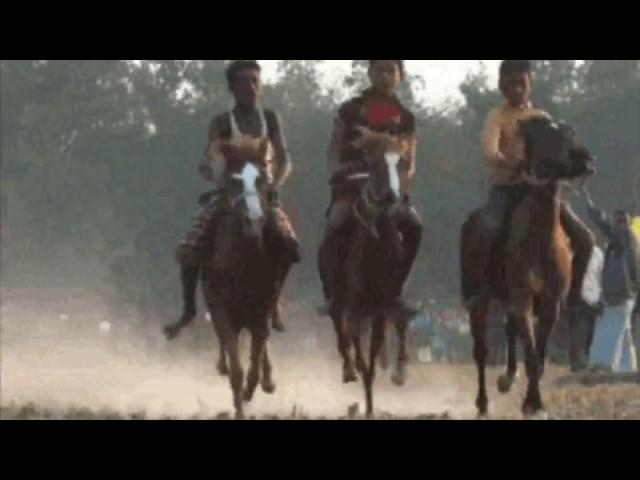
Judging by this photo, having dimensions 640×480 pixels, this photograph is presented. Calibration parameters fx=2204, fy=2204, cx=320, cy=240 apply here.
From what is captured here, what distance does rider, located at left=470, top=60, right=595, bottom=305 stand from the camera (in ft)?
74.2

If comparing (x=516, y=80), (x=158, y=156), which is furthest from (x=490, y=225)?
(x=158, y=156)

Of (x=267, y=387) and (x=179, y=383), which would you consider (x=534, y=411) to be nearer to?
(x=267, y=387)

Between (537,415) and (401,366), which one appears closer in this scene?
(537,415)

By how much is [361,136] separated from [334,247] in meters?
1.34

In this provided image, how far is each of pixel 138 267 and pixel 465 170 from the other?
14.5ft

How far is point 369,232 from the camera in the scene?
22828 millimetres

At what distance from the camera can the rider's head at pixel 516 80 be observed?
23.0m

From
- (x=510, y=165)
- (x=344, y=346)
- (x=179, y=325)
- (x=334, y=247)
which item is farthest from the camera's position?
(x=344, y=346)

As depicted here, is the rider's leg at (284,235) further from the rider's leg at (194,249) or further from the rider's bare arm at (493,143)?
the rider's bare arm at (493,143)

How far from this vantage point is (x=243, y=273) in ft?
74.3

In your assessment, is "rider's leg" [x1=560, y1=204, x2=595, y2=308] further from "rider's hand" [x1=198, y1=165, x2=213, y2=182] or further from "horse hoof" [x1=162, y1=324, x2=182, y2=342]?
"horse hoof" [x1=162, y1=324, x2=182, y2=342]

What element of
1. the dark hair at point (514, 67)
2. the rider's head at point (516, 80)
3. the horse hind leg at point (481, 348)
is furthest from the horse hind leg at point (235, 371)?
the dark hair at point (514, 67)

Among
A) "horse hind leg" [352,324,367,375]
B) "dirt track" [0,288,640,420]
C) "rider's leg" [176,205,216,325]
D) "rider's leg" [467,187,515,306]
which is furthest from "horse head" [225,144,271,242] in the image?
"rider's leg" [467,187,515,306]
